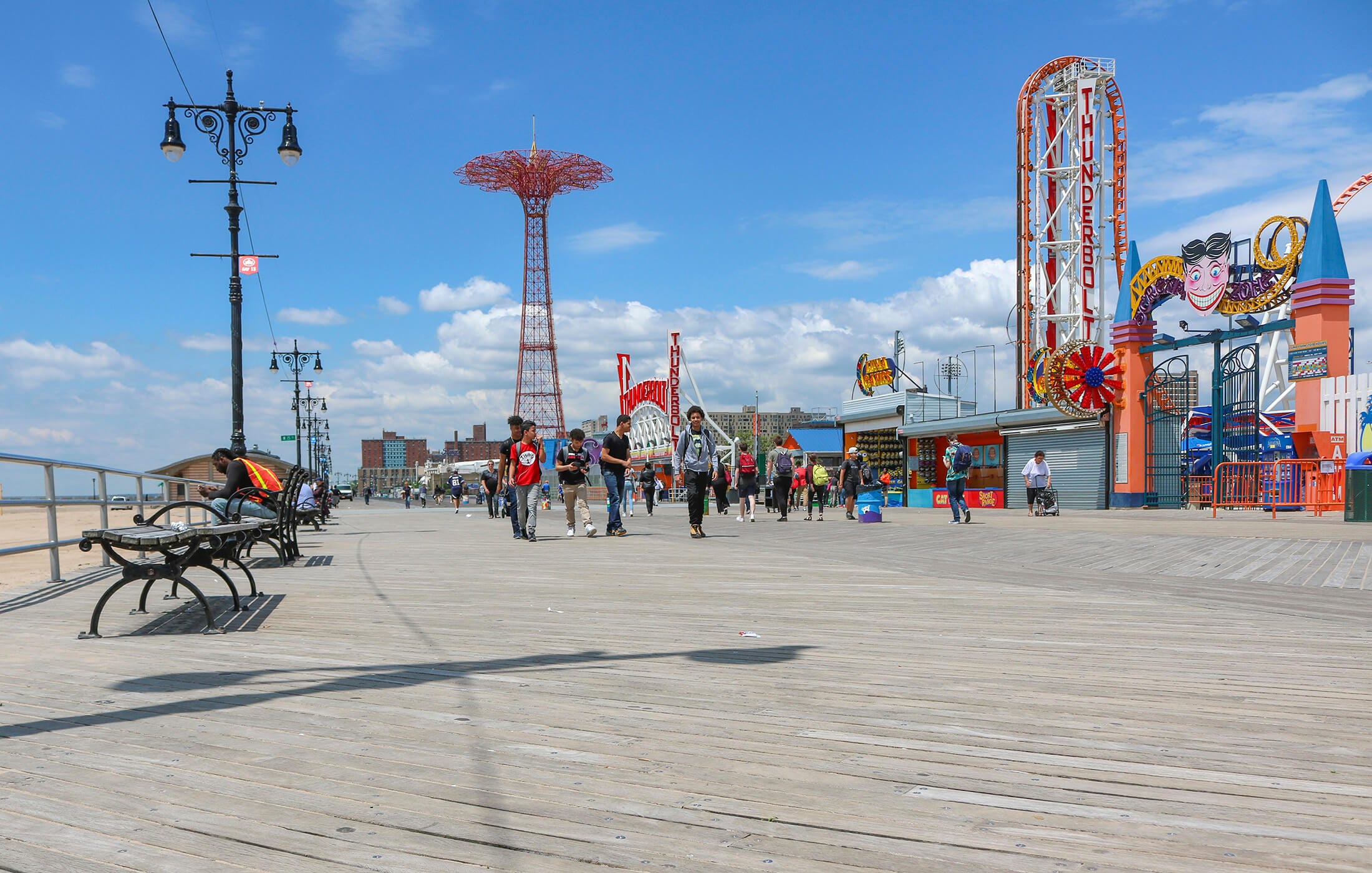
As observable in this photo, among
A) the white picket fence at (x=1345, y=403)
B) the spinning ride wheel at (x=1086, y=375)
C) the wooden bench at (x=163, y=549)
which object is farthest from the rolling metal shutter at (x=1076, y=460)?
the wooden bench at (x=163, y=549)

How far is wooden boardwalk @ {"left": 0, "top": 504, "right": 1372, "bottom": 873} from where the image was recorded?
8.07 ft

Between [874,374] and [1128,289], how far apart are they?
689 inches

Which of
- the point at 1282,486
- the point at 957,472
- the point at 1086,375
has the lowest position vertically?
the point at 1282,486

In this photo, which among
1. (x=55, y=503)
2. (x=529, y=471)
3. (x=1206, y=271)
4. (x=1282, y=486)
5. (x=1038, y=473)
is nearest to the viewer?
(x=55, y=503)

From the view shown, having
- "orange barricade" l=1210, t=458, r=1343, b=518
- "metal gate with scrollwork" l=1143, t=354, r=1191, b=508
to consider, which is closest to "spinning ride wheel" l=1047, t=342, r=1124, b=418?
"metal gate with scrollwork" l=1143, t=354, r=1191, b=508

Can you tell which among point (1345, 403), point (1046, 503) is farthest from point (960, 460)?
point (1345, 403)

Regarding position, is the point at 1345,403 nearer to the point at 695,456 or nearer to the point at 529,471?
the point at 695,456

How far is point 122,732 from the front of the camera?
3.51m

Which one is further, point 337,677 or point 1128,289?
point 1128,289

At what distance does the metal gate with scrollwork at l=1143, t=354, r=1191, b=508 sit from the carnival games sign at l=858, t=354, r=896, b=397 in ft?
56.2

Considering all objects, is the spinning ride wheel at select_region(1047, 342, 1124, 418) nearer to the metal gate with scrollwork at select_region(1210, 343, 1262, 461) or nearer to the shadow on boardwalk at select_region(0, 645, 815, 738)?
the metal gate with scrollwork at select_region(1210, 343, 1262, 461)

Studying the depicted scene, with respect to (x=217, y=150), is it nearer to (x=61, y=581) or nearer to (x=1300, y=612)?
(x=61, y=581)

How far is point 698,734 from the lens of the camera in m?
3.46

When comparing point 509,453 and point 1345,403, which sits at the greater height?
point 1345,403
